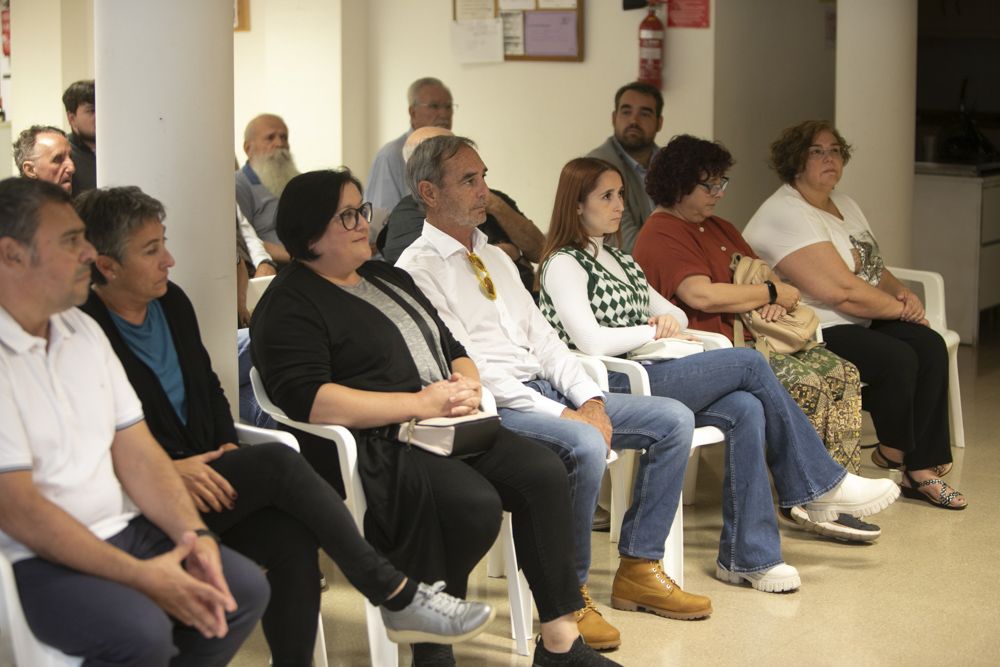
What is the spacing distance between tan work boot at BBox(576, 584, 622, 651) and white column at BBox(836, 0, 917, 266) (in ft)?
10.9

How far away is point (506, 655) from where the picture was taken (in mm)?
3383

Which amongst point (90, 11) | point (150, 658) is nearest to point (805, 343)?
point (150, 658)

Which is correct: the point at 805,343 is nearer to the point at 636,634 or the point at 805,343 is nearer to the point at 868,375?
the point at 868,375

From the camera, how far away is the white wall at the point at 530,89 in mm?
6723

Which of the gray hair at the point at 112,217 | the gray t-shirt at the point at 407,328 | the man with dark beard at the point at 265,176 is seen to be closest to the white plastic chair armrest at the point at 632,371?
the gray t-shirt at the point at 407,328

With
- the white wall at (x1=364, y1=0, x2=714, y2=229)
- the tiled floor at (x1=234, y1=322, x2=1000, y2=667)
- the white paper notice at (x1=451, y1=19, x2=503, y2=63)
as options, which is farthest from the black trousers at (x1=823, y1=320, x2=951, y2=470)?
the white paper notice at (x1=451, y1=19, x2=503, y2=63)

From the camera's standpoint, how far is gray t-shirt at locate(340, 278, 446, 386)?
326cm

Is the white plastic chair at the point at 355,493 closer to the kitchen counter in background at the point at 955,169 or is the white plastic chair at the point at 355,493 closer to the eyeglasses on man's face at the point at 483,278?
the eyeglasses on man's face at the point at 483,278

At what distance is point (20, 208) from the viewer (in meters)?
2.48

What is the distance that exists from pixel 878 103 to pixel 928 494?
7.33ft

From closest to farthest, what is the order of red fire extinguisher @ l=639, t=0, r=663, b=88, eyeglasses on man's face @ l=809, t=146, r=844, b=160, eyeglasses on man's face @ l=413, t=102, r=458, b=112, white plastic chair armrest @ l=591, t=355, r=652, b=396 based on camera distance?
white plastic chair armrest @ l=591, t=355, r=652, b=396 → eyeglasses on man's face @ l=809, t=146, r=844, b=160 → eyeglasses on man's face @ l=413, t=102, r=458, b=112 → red fire extinguisher @ l=639, t=0, r=663, b=88

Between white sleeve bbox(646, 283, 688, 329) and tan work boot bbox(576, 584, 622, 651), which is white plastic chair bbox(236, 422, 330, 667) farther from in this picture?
white sleeve bbox(646, 283, 688, 329)

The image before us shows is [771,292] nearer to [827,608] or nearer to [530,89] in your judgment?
[827,608]

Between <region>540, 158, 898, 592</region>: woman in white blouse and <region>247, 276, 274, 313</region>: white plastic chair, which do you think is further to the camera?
<region>247, 276, 274, 313</region>: white plastic chair
